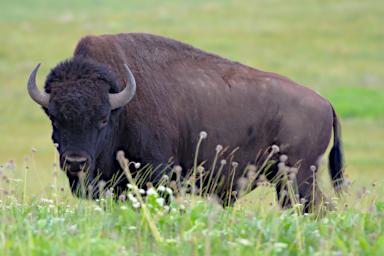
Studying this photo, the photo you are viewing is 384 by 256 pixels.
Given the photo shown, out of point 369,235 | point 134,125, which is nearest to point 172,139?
A: point 134,125

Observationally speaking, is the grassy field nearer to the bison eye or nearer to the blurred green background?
the blurred green background

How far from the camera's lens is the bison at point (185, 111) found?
29.1 ft

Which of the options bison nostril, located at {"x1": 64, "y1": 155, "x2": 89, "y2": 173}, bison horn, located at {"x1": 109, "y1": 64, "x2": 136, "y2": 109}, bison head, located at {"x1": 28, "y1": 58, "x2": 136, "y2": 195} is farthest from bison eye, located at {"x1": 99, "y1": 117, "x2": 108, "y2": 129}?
bison nostril, located at {"x1": 64, "y1": 155, "x2": 89, "y2": 173}

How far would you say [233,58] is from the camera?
135 ft

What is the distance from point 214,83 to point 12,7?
2192 inches

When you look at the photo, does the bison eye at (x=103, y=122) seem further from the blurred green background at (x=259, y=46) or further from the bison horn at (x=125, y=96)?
the blurred green background at (x=259, y=46)

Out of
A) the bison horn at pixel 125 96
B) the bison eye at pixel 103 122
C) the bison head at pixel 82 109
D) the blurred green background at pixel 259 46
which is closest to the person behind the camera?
the bison head at pixel 82 109

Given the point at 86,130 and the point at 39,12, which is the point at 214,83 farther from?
the point at 39,12

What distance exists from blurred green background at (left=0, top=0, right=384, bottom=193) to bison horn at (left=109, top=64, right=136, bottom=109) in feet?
39.4

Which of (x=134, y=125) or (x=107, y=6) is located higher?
(x=134, y=125)

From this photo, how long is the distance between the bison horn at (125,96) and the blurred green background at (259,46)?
12018 millimetres

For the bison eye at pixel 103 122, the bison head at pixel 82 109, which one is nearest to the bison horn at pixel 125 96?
the bison head at pixel 82 109

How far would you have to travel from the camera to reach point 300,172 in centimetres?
975

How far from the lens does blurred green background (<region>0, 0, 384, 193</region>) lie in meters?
28.0
